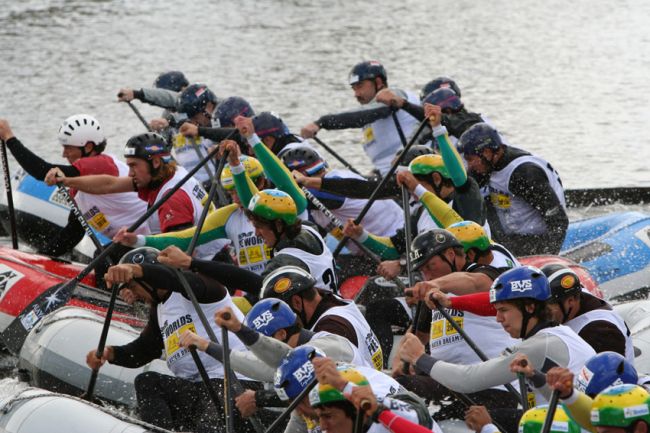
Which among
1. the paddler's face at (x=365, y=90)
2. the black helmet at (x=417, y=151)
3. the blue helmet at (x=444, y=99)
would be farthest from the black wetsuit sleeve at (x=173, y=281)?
the paddler's face at (x=365, y=90)

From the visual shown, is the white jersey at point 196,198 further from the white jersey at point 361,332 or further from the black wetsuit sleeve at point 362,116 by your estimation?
the white jersey at point 361,332

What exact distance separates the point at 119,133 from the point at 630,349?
52.7 feet

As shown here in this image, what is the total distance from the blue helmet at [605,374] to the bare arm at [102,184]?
608 centimetres

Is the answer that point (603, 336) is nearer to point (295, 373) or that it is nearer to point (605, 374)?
point (605, 374)

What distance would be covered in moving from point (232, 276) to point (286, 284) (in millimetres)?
1135

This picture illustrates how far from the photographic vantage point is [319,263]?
10125mm

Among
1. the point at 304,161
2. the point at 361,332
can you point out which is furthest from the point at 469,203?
the point at 361,332

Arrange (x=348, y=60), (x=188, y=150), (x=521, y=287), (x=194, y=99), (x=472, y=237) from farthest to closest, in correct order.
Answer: (x=348, y=60) < (x=188, y=150) < (x=194, y=99) < (x=472, y=237) < (x=521, y=287)

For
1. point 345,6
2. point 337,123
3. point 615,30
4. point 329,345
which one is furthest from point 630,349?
point 345,6

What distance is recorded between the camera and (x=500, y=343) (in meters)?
9.01

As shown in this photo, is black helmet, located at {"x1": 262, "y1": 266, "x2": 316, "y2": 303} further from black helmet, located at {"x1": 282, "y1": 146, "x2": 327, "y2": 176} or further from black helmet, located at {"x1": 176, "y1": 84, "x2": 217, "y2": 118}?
black helmet, located at {"x1": 176, "y1": 84, "x2": 217, "y2": 118}

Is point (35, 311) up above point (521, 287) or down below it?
below

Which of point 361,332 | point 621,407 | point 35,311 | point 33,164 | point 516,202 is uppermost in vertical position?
point 621,407

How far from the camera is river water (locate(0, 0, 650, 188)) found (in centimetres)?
2425
